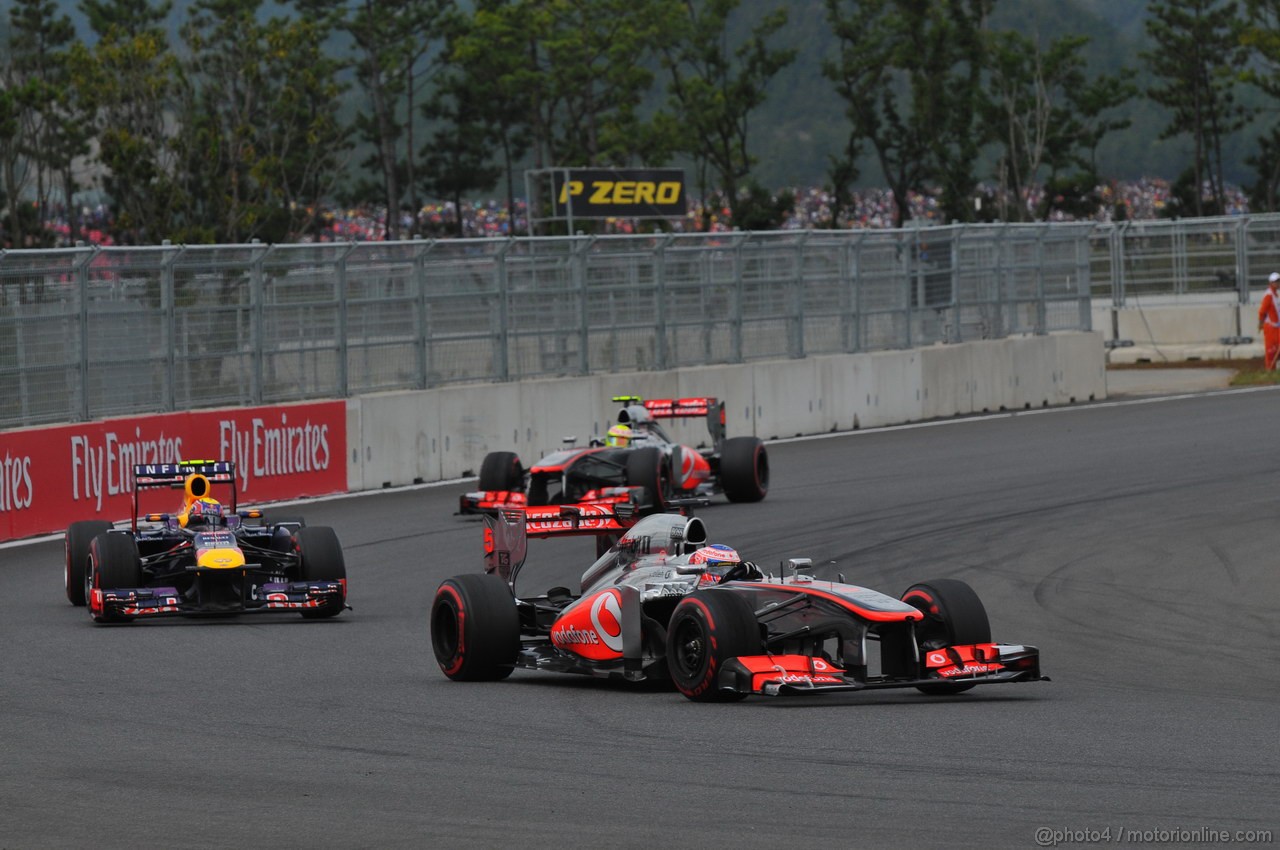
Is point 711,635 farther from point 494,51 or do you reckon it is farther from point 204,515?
point 494,51

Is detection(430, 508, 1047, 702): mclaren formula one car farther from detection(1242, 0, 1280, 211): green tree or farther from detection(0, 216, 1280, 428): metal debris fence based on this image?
detection(1242, 0, 1280, 211): green tree

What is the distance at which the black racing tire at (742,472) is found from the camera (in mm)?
19781

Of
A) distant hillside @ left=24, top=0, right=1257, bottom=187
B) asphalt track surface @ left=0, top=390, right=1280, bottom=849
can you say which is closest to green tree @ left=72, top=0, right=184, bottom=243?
asphalt track surface @ left=0, top=390, right=1280, bottom=849

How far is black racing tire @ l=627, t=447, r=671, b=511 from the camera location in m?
18.1

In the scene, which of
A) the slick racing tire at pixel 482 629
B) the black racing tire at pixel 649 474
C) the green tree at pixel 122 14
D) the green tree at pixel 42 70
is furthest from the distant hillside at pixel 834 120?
the slick racing tire at pixel 482 629

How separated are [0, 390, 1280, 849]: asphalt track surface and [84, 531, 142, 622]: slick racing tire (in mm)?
318

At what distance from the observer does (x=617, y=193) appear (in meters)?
43.0

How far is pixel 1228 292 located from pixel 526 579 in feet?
95.3

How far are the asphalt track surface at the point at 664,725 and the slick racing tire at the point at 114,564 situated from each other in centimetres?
32

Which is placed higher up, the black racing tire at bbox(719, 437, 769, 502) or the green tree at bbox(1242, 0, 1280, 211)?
the green tree at bbox(1242, 0, 1280, 211)

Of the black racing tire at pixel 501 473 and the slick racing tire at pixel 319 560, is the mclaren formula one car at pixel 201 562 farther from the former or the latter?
the black racing tire at pixel 501 473

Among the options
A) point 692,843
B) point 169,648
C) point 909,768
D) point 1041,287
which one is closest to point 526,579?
point 169,648

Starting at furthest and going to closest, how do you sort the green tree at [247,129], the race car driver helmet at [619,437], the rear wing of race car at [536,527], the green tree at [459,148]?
the green tree at [459,148] → the green tree at [247,129] → the race car driver helmet at [619,437] → the rear wing of race car at [536,527]

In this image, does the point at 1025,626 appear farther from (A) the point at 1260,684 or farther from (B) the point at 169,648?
(B) the point at 169,648
